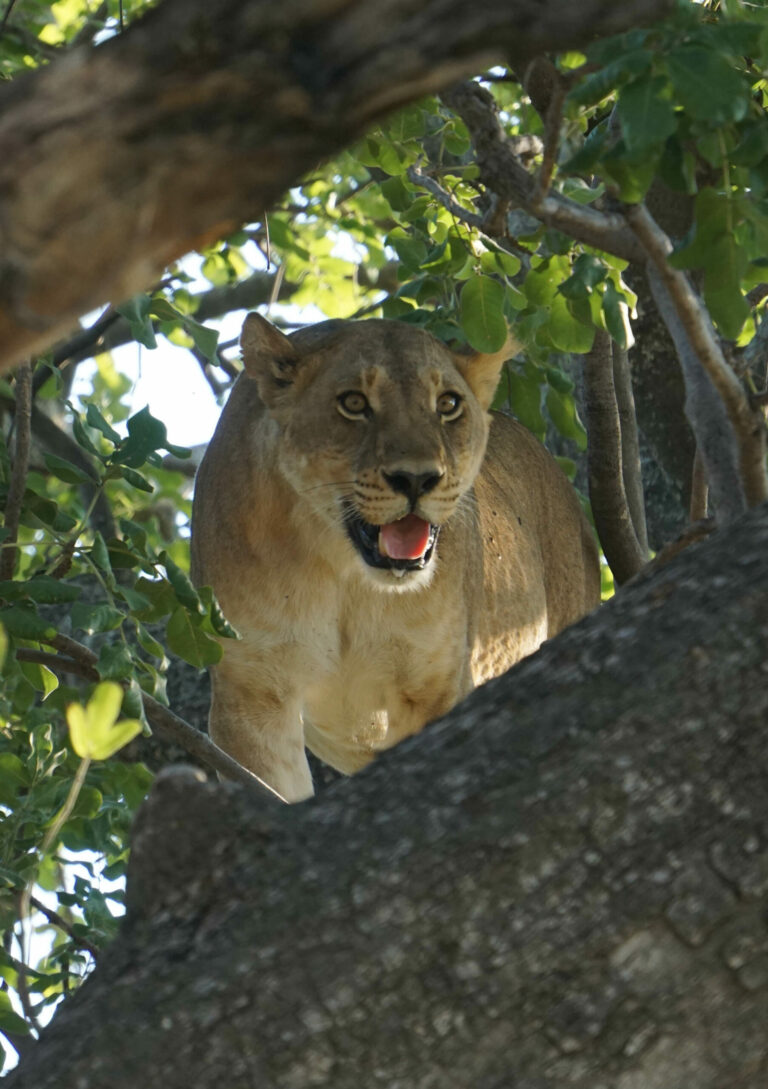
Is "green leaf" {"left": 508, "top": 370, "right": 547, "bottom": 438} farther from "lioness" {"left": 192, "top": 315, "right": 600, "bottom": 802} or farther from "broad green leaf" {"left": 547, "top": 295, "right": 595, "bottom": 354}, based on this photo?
"broad green leaf" {"left": 547, "top": 295, "right": 595, "bottom": 354}

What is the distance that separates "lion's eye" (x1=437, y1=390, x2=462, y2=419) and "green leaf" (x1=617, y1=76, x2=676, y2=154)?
246 centimetres

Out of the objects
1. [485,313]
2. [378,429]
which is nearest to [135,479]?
[485,313]

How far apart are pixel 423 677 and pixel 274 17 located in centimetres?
355

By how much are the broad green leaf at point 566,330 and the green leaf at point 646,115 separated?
131 cm

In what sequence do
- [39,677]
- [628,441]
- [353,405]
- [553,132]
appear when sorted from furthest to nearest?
[628,441]
[353,405]
[39,677]
[553,132]

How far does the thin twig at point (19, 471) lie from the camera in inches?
127

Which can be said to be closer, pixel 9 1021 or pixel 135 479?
pixel 9 1021

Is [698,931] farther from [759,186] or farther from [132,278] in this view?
[759,186]

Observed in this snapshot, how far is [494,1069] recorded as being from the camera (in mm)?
1697

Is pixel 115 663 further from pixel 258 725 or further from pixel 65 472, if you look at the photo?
pixel 258 725

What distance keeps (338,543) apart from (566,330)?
52.5 inches

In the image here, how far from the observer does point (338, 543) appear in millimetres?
4527

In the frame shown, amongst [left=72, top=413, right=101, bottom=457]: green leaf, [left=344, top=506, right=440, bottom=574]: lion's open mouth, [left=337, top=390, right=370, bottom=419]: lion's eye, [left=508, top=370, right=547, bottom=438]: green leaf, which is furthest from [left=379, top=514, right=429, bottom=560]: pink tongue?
[left=72, top=413, right=101, bottom=457]: green leaf

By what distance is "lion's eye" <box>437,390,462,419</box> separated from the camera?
4531 mm
